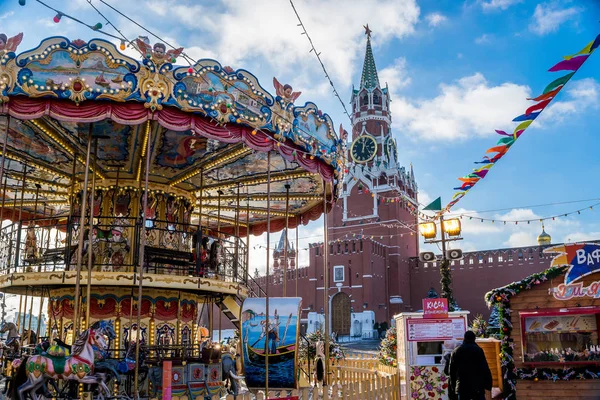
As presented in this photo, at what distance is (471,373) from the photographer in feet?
27.8

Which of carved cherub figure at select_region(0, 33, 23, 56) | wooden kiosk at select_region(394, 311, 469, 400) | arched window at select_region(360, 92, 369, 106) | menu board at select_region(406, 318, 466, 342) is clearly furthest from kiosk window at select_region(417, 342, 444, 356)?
arched window at select_region(360, 92, 369, 106)

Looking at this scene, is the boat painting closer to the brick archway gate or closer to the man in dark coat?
the man in dark coat

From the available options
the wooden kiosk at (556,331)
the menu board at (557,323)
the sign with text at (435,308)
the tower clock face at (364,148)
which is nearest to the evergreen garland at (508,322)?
the wooden kiosk at (556,331)

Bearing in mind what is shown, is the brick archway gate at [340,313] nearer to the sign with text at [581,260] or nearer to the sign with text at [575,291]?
the sign with text at [575,291]

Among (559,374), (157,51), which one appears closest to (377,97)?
(559,374)

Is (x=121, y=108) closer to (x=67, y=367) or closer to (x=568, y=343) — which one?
(x=67, y=367)

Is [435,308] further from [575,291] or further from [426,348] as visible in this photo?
[575,291]

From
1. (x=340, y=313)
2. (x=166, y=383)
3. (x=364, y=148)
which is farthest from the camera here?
(x=364, y=148)

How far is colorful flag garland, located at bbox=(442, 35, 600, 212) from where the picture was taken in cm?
842

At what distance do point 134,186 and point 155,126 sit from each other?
3434 mm

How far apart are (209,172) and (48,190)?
5593mm

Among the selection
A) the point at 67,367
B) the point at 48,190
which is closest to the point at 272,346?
the point at 67,367

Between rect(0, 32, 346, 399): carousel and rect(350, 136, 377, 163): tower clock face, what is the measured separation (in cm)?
4684

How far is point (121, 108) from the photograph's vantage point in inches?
403
